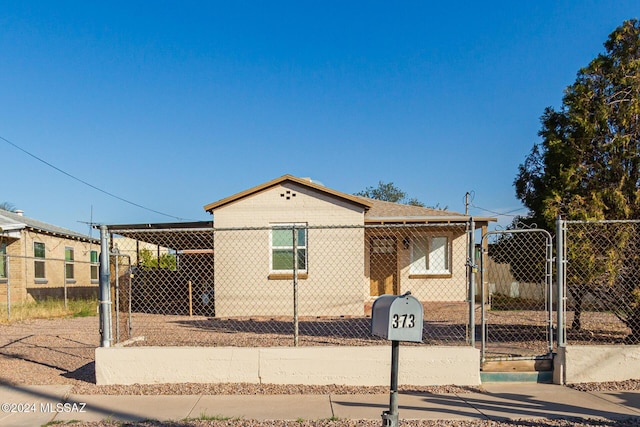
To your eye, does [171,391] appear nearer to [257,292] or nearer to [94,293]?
[257,292]

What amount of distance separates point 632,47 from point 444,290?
9.73m

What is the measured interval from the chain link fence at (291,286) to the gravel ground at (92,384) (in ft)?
2.89

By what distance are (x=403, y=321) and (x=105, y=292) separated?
446cm

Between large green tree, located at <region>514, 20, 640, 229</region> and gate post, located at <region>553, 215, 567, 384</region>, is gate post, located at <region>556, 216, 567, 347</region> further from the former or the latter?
large green tree, located at <region>514, 20, 640, 229</region>

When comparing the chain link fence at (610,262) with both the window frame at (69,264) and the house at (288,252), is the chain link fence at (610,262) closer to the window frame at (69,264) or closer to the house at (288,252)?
Answer: the house at (288,252)

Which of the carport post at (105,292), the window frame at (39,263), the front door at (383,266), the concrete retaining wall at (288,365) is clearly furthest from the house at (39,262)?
the concrete retaining wall at (288,365)

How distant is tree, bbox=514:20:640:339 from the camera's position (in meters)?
7.35

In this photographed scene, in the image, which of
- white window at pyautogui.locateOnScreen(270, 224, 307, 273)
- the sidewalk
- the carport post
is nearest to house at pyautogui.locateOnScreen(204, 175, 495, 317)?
white window at pyautogui.locateOnScreen(270, 224, 307, 273)

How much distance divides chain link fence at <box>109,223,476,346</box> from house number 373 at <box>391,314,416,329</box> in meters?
4.79

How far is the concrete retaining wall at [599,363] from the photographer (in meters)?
6.19

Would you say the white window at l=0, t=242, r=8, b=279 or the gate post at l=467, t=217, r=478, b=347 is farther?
the white window at l=0, t=242, r=8, b=279

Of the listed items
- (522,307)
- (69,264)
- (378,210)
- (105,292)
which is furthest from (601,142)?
(69,264)

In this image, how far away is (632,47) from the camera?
Result: 25.2 feet

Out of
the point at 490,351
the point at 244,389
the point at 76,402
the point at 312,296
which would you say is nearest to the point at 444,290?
the point at 312,296
